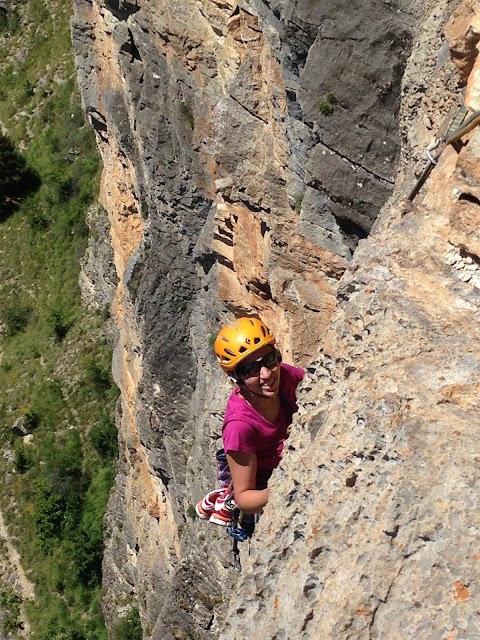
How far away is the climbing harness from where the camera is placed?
4.70m

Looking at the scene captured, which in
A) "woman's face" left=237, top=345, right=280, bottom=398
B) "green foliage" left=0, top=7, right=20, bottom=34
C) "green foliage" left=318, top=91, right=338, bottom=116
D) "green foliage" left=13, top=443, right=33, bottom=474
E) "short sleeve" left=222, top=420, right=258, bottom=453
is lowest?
"green foliage" left=13, top=443, right=33, bottom=474

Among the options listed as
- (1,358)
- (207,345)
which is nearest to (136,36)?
(207,345)

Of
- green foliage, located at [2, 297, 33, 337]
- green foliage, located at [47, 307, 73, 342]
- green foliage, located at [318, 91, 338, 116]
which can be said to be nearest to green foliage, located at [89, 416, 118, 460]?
green foliage, located at [47, 307, 73, 342]

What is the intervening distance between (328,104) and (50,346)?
24721mm

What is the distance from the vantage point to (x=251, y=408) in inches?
218

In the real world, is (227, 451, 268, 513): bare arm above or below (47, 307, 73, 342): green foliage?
above

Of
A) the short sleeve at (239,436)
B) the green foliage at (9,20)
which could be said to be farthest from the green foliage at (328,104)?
the green foliage at (9,20)

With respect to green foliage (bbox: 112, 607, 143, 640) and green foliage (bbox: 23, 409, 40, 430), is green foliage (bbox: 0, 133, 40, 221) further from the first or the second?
A: green foliage (bbox: 112, 607, 143, 640)

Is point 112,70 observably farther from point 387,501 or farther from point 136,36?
point 387,501

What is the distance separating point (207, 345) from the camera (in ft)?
47.7

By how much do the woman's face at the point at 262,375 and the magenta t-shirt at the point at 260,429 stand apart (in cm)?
14

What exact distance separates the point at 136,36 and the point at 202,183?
3206 mm

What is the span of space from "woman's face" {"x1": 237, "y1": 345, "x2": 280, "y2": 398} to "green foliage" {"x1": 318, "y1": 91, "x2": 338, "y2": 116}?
3797 millimetres

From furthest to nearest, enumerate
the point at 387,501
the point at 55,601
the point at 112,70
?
1. the point at 55,601
2. the point at 112,70
3. the point at 387,501
